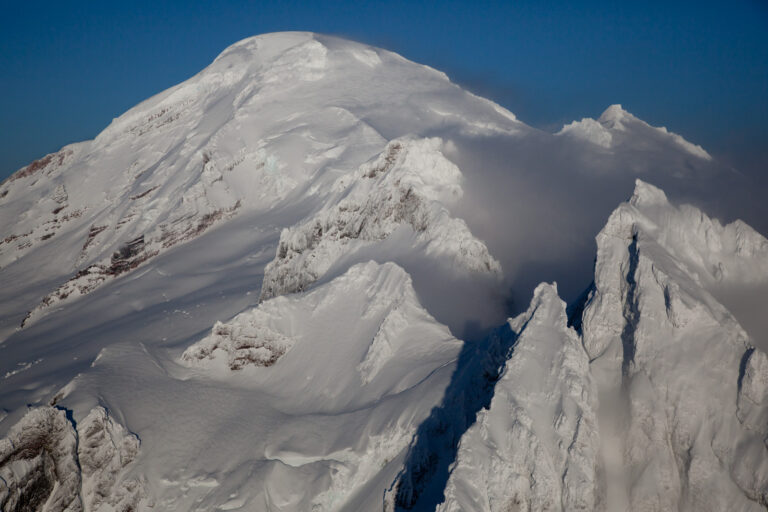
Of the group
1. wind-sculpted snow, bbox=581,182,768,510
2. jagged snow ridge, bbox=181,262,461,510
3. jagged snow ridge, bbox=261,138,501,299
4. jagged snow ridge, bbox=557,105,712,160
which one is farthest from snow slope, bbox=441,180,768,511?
jagged snow ridge, bbox=557,105,712,160

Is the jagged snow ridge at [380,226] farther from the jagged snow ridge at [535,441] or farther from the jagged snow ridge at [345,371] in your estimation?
the jagged snow ridge at [535,441]

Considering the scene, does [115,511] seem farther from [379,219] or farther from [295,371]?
[379,219]

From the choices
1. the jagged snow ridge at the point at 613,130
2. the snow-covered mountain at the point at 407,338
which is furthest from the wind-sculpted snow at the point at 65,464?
the jagged snow ridge at the point at 613,130

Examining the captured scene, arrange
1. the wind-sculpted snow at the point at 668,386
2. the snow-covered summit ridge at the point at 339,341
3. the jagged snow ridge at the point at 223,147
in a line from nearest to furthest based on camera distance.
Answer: the wind-sculpted snow at the point at 668,386 < the snow-covered summit ridge at the point at 339,341 < the jagged snow ridge at the point at 223,147

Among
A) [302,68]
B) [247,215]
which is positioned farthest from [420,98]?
[247,215]

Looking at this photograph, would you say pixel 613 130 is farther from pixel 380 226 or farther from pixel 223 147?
pixel 223 147

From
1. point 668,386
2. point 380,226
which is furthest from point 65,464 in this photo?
point 380,226
